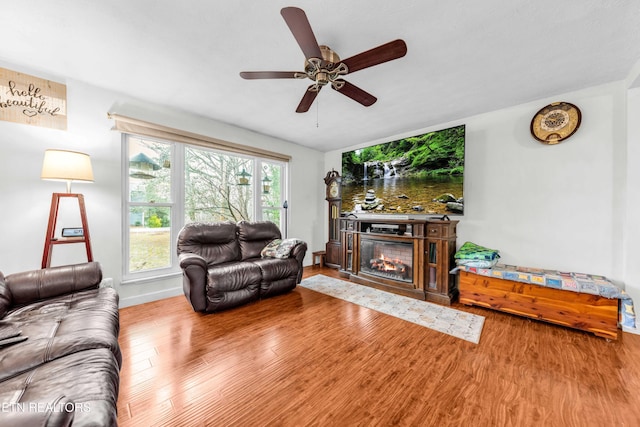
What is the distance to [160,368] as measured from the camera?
68.7 inches

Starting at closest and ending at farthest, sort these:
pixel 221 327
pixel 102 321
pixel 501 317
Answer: pixel 102 321, pixel 221 327, pixel 501 317

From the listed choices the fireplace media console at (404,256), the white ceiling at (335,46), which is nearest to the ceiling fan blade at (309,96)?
the white ceiling at (335,46)

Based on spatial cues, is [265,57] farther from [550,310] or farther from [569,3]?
[550,310]

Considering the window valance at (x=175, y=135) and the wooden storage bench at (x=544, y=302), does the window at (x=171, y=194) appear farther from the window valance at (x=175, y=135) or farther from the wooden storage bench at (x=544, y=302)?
the wooden storage bench at (x=544, y=302)

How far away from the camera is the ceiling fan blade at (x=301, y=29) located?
4.24ft

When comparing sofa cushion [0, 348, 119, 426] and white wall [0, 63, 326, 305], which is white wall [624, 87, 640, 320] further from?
white wall [0, 63, 326, 305]

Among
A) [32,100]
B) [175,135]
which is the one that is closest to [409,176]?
[175,135]

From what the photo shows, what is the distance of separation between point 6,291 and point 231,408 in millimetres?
1815

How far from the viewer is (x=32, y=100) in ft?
7.72

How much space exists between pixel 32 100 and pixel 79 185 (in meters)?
0.88

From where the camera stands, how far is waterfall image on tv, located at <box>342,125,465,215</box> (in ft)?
11.0

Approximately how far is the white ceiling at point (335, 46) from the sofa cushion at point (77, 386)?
7.06 ft

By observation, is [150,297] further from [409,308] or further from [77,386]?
[409,308]

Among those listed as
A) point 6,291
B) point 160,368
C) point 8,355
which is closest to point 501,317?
point 160,368
